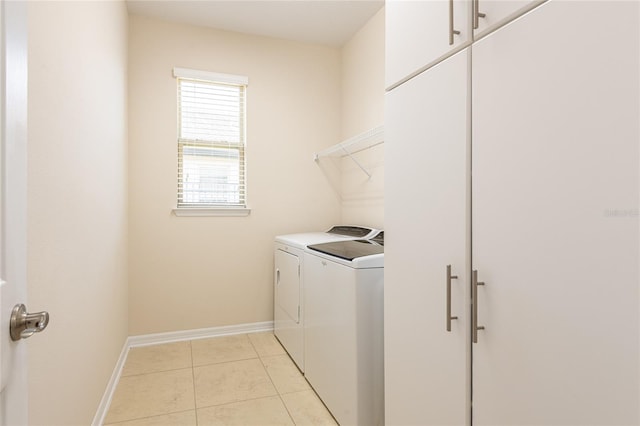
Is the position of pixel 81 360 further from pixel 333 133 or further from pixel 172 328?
pixel 333 133

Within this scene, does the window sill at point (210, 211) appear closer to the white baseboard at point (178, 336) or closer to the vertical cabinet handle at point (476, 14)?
the white baseboard at point (178, 336)

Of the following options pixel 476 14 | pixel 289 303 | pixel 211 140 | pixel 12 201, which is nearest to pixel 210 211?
pixel 211 140

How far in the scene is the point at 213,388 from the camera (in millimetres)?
2268

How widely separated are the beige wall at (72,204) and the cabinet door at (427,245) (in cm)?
118

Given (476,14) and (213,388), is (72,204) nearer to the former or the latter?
(213,388)

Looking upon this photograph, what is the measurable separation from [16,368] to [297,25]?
3080 millimetres

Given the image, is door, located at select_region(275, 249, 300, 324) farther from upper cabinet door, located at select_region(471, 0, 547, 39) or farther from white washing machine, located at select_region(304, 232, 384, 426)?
upper cabinet door, located at select_region(471, 0, 547, 39)

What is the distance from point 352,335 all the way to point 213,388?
112 cm

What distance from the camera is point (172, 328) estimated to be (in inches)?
119

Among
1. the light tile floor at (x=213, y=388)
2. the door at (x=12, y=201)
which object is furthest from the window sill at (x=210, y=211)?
the door at (x=12, y=201)

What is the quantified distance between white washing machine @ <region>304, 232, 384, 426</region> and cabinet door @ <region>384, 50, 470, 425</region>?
27cm

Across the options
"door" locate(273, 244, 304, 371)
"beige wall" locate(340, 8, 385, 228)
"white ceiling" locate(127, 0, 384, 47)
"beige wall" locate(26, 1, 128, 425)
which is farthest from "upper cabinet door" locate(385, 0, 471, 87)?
"white ceiling" locate(127, 0, 384, 47)

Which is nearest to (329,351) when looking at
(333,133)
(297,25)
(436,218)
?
(436,218)

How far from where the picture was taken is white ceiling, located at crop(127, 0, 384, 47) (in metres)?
2.75
